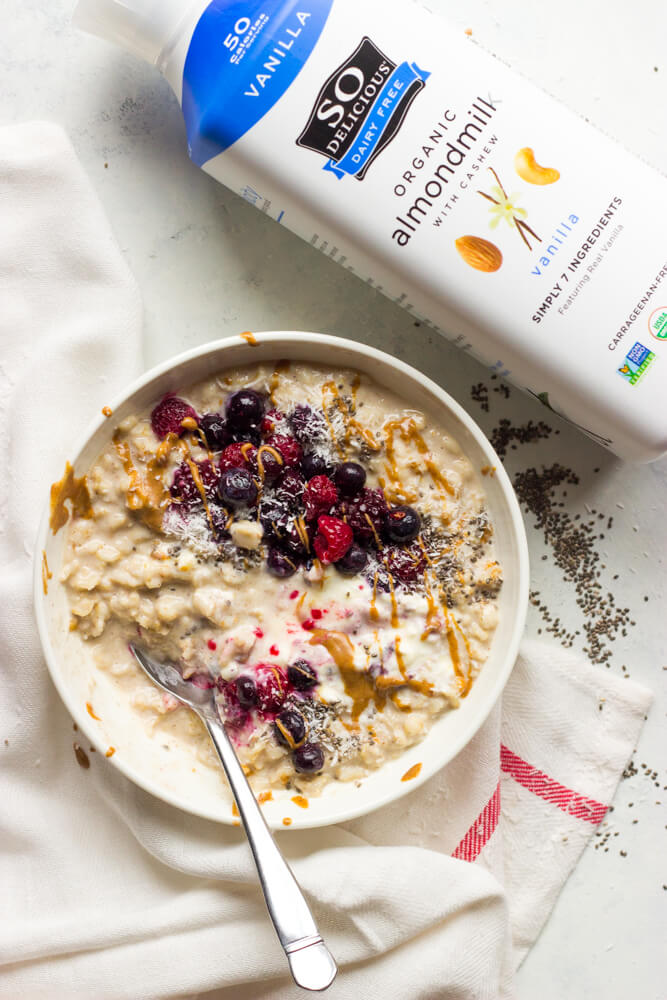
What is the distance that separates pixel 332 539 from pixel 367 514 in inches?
2.9

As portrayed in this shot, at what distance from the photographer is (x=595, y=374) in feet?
4.02

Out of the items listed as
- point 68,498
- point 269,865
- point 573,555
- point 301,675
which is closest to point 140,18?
point 68,498

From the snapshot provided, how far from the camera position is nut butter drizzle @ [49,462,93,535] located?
1.25 meters

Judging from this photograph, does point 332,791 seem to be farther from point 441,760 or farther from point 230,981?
point 230,981

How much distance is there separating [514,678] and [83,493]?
829 mm

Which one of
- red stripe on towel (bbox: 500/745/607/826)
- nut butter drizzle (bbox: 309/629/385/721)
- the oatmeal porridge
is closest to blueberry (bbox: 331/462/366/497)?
the oatmeal porridge

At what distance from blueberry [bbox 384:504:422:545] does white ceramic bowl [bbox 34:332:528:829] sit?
14cm

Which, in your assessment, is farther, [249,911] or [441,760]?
[249,911]

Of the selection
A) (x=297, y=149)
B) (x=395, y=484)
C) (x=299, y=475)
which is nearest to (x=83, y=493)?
(x=299, y=475)

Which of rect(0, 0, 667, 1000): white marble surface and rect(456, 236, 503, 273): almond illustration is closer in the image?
rect(456, 236, 503, 273): almond illustration

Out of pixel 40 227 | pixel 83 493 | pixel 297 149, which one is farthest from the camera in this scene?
pixel 40 227

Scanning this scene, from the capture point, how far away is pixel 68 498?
127cm

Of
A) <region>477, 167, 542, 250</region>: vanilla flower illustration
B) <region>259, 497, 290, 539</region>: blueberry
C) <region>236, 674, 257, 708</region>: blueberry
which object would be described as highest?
<region>477, 167, 542, 250</region>: vanilla flower illustration

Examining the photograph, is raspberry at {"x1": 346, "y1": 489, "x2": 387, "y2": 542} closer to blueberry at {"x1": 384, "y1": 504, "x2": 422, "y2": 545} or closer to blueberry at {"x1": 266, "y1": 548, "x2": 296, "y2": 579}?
blueberry at {"x1": 384, "y1": 504, "x2": 422, "y2": 545}
